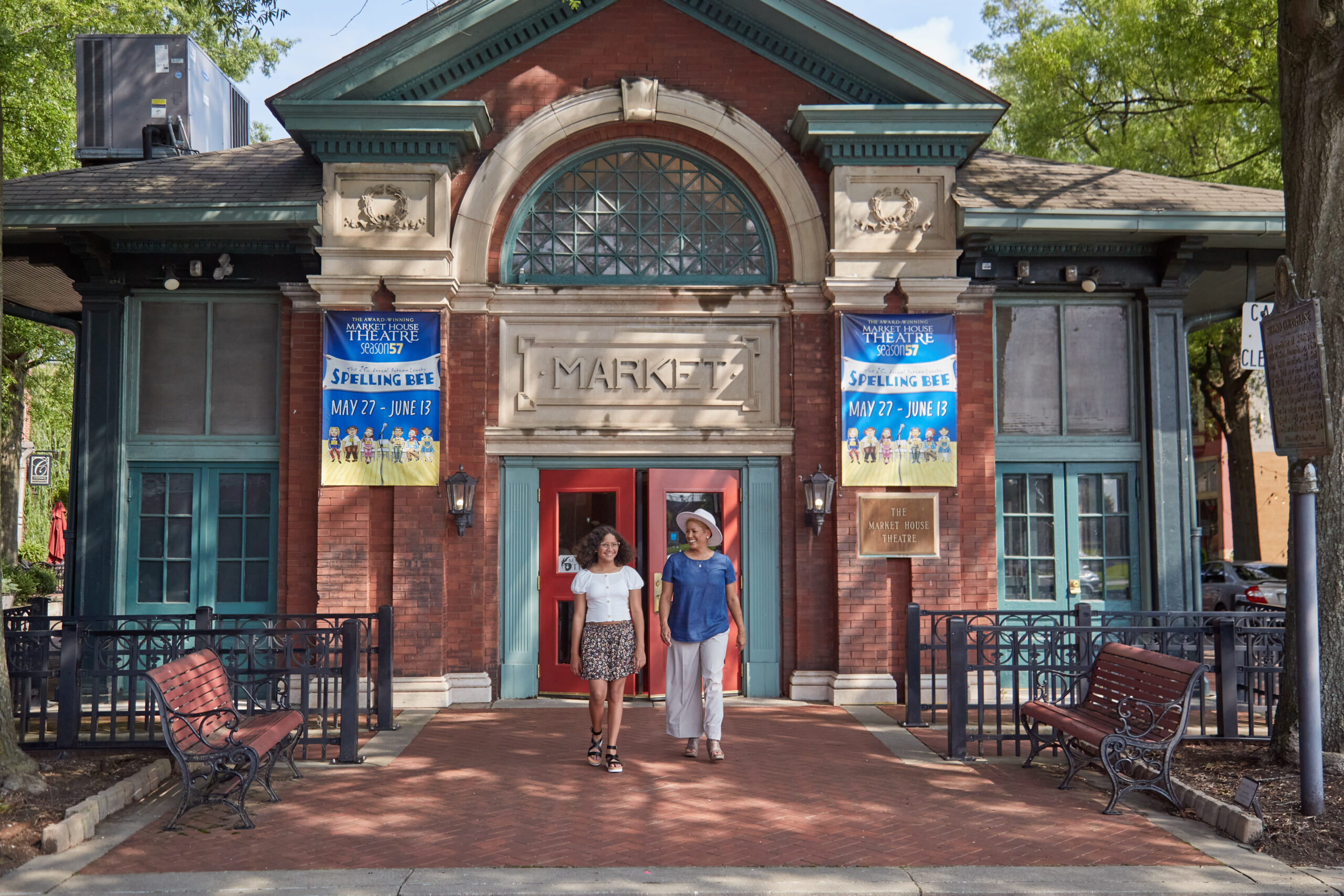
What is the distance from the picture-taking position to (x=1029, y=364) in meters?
11.9

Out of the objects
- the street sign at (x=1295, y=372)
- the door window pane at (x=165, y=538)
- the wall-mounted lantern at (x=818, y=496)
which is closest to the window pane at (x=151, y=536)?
the door window pane at (x=165, y=538)

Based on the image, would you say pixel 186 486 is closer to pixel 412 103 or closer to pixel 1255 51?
pixel 412 103

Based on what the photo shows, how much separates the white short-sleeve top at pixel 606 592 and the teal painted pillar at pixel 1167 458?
6745 millimetres

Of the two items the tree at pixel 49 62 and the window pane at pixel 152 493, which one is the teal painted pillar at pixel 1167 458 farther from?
the tree at pixel 49 62

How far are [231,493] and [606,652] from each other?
19.1ft

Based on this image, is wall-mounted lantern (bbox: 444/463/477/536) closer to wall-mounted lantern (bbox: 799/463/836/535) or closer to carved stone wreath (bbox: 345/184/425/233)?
carved stone wreath (bbox: 345/184/425/233)

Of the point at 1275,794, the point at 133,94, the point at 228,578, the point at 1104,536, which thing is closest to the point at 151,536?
the point at 228,578

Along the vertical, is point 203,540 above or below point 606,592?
above

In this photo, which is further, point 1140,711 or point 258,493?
point 258,493

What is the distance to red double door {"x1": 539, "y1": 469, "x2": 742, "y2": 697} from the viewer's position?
11125 mm

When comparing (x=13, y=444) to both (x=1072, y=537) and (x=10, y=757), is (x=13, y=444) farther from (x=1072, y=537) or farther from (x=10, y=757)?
(x=1072, y=537)

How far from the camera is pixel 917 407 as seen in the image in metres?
11.1

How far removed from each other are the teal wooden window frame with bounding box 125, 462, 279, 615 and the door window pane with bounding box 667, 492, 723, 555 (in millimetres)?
4243

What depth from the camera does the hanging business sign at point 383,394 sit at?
428 inches
